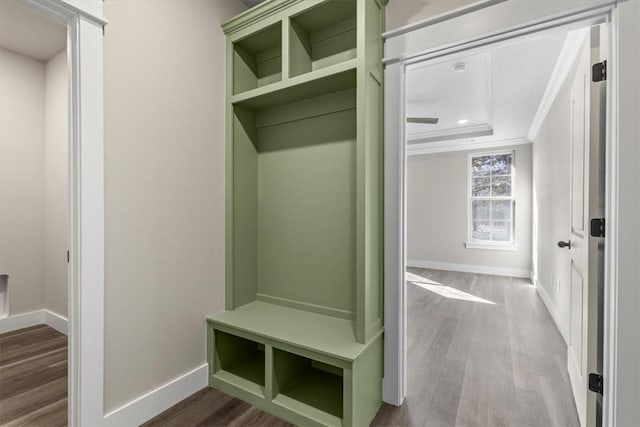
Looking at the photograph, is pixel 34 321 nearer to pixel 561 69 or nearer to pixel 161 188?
pixel 161 188

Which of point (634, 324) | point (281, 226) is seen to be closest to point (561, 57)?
point (634, 324)

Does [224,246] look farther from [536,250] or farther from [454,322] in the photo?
[536,250]

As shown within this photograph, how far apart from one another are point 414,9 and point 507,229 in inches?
204

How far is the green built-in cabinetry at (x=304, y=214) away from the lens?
158cm

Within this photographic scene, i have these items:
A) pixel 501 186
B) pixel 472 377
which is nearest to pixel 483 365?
pixel 472 377

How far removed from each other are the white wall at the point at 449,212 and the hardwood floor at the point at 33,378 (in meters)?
5.85

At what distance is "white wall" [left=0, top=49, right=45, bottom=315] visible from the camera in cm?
277

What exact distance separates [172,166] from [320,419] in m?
1.65

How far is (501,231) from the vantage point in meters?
5.66

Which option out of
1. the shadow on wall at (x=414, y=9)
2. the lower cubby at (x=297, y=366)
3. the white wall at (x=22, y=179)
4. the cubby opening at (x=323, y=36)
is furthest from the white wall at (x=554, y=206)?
the white wall at (x=22, y=179)

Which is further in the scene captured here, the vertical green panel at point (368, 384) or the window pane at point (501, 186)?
the window pane at point (501, 186)

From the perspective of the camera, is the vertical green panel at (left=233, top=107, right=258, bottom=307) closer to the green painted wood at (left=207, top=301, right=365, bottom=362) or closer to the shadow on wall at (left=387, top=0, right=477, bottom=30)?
the green painted wood at (left=207, top=301, right=365, bottom=362)

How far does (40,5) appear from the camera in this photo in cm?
129

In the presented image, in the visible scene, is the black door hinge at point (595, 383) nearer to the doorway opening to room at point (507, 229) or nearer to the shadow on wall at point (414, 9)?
the doorway opening to room at point (507, 229)
